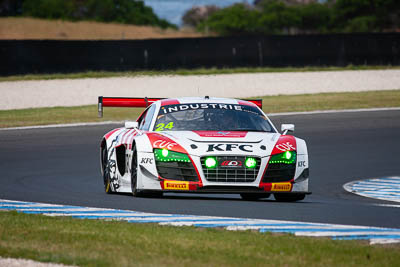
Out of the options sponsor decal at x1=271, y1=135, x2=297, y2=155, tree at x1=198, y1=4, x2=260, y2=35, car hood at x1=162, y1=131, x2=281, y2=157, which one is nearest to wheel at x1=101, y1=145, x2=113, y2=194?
car hood at x1=162, y1=131, x2=281, y2=157

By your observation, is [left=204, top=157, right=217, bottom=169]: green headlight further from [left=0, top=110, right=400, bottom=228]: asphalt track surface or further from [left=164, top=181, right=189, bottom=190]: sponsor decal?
[left=0, top=110, right=400, bottom=228]: asphalt track surface

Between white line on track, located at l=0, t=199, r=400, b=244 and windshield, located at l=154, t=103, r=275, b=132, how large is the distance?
1.89m

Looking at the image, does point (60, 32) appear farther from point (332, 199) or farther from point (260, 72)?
point (332, 199)

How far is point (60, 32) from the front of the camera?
50.9 metres

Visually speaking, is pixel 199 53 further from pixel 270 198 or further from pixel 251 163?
pixel 251 163

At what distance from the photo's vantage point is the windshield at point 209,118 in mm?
9594

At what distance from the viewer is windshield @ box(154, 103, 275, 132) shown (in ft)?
31.5

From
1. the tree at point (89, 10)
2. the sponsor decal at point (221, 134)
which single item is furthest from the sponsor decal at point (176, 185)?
the tree at point (89, 10)

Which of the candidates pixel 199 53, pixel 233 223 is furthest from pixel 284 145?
pixel 199 53

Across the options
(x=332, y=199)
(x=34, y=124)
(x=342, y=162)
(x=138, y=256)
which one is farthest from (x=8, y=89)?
(x=138, y=256)

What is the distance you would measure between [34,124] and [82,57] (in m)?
9.65

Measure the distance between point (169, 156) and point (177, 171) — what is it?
179 millimetres

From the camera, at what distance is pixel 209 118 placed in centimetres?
975

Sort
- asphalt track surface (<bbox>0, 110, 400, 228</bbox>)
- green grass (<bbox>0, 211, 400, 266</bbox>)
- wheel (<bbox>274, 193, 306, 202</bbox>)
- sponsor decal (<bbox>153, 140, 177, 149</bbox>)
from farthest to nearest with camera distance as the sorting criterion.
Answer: wheel (<bbox>274, 193, 306, 202</bbox>) → sponsor decal (<bbox>153, 140, 177, 149</bbox>) → asphalt track surface (<bbox>0, 110, 400, 228</bbox>) → green grass (<bbox>0, 211, 400, 266</bbox>)
